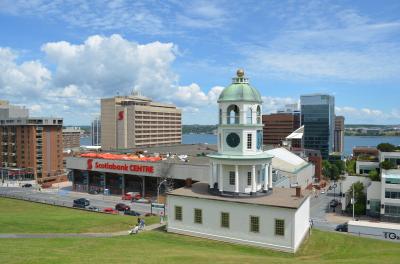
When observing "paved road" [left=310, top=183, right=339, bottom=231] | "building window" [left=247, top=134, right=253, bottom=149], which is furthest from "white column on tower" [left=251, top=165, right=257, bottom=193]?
"paved road" [left=310, top=183, right=339, bottom=231]

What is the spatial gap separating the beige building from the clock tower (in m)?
102

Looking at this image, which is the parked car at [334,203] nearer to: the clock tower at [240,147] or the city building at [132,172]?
the city building at [132,172]

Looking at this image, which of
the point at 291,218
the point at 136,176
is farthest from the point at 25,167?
the point at 291,218

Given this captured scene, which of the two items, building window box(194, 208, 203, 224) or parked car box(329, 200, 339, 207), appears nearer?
building window box(194, 208, 203, 224)

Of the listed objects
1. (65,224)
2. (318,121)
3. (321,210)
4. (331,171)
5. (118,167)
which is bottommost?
(321,210)

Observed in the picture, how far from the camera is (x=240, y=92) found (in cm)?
4303

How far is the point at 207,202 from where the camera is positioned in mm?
40531

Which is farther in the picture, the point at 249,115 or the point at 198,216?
Answer: the point at 249,115

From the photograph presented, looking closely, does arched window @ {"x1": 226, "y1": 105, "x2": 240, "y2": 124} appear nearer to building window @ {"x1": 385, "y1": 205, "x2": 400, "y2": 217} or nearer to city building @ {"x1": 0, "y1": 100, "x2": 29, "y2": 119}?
building window @ {"x1": 385, "y1": 205, "x2": 400, "y2": 217}

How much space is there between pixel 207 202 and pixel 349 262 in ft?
52.4

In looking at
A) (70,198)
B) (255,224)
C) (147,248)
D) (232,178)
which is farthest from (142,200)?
(147,248)

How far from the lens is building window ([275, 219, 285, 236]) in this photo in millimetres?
36500

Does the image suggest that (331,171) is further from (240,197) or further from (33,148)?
(33,148)

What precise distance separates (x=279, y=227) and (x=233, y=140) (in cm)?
1094
